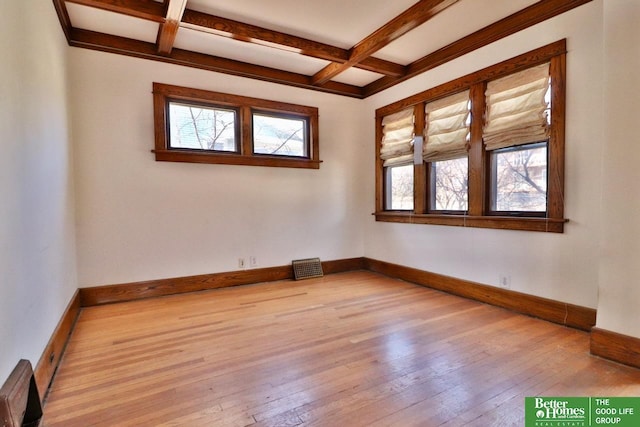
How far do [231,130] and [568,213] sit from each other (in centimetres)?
360

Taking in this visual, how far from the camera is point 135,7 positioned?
2.65 meters

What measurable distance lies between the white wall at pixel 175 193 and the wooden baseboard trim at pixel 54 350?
0.66 metres

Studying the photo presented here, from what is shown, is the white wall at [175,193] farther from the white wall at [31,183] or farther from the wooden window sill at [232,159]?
the white wall at [31,183]

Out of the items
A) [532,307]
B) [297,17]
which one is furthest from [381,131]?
[532,307]

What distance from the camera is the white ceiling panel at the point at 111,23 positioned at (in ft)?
9.32

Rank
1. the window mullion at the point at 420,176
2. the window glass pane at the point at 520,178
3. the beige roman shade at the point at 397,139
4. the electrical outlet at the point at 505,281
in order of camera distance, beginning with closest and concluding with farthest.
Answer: the window glass pane at the point at 520,178 < the electrical outlet at the point at 505,281 < the window mullion at the point at 420,176 < the beige roman shade at the point at 397,139

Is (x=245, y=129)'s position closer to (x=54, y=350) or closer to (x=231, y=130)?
(x=231, y=130)

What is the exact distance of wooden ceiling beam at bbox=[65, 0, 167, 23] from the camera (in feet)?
8.37

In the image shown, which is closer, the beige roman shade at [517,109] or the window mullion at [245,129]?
the beige roman shade at [517,109]

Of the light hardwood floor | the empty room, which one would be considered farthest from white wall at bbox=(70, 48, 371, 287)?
the light hardwood floor

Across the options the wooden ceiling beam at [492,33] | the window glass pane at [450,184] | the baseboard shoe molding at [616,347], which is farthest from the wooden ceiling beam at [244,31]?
the baseboard shoe molding at [616,347]

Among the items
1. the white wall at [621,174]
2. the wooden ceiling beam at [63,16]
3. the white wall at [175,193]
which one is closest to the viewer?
the white wall at [621,174]

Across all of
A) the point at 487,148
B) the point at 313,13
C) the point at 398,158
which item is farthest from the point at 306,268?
the point at 313,13

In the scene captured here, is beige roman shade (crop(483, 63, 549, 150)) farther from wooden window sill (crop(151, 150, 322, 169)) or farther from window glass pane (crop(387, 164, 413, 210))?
wooden window sill (crop(151, 150, 322, 169))
